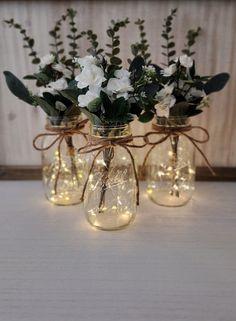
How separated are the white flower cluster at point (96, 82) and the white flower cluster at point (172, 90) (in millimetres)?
105

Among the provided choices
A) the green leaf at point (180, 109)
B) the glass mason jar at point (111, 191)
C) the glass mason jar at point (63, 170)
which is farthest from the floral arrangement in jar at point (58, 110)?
the green leaf at point (180, 109)

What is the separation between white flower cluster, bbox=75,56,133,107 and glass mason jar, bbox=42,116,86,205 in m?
0.22

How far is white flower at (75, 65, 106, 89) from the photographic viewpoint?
0.52 m

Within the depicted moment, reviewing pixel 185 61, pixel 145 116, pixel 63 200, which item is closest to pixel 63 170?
pixel 63 200

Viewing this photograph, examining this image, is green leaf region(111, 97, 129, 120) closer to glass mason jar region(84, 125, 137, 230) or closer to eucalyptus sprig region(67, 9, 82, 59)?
glass mason jar region(84, 125, 137, 230)

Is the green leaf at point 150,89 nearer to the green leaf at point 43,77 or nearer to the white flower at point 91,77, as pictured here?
the white flower at point 91,77

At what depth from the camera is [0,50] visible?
0.82m

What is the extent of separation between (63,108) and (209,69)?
15.6 inches

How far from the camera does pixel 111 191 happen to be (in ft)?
2.19

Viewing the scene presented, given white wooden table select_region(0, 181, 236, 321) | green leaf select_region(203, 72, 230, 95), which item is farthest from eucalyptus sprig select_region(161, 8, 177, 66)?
white wooden table select_region(0, 181, 236, 321)

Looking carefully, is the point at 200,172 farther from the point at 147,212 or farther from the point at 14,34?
the point at 14,34

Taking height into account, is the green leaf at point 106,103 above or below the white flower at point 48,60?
below

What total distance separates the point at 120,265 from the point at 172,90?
346 mm

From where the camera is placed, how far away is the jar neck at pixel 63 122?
2.29ft
